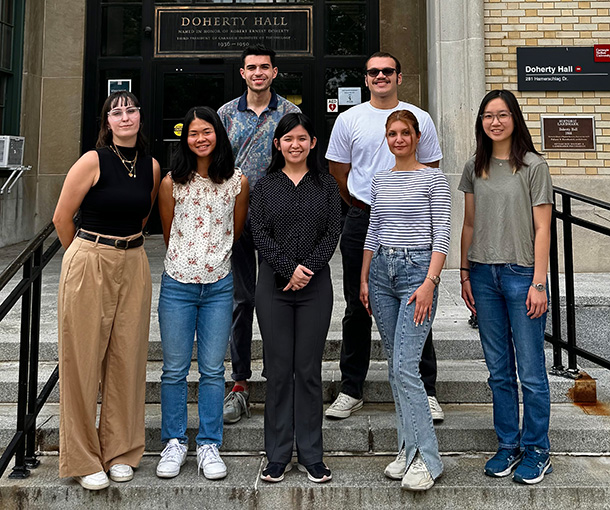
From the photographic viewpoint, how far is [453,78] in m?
7.58

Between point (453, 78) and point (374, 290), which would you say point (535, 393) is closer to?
point (374, 290)

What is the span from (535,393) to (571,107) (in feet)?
18.3

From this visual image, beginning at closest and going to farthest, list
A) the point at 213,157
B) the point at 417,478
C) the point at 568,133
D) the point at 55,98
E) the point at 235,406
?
the point at 417,478
the point at 213,157
the point at 235,406
the point at 568,133
the point at 55,98

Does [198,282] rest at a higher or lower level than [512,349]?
higher

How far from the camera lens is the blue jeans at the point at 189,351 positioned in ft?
10.5

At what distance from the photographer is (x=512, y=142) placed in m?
3.15

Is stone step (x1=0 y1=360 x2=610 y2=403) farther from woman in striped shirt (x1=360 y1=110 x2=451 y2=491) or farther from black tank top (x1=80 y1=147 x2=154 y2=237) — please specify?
black tank top (x1=80 y1=147 x2=154 y2=237)

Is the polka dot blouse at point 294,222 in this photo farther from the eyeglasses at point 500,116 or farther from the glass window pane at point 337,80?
the glass window pane at point 337,80

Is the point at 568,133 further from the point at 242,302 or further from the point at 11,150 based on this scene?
the point at 11,150

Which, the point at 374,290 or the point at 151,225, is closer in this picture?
the point at 374,290

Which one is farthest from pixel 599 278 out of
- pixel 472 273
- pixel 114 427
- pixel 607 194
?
pixel 114 427

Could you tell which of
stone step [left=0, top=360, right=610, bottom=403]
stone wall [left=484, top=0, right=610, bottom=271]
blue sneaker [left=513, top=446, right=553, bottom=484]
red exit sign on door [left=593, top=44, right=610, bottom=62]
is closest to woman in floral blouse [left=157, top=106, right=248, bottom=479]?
stone step [left=0, top=360, right=610, bottom=403]

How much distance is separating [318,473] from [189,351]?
37.6 inches

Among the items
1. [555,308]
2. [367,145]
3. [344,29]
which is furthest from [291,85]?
[555,308]
